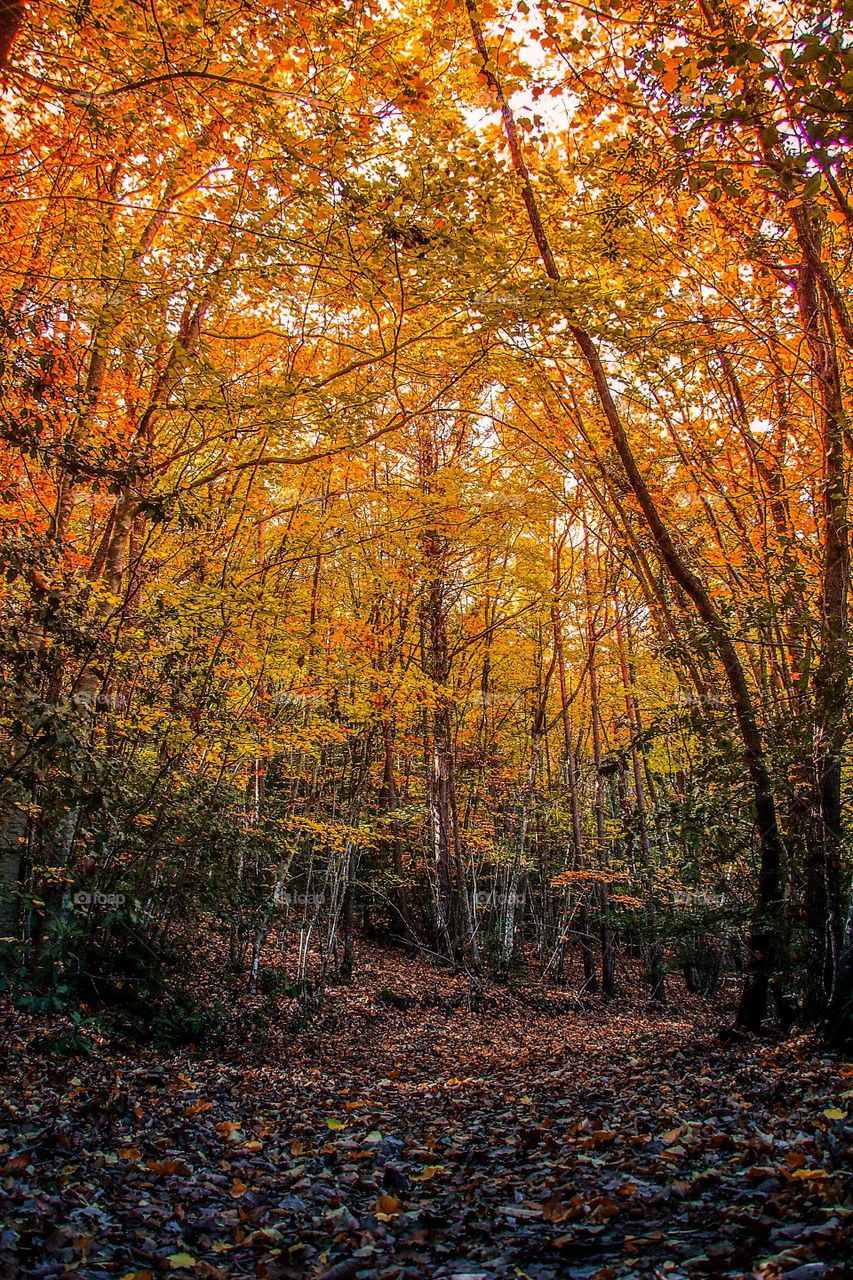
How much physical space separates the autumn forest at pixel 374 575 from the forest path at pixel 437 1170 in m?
0.03

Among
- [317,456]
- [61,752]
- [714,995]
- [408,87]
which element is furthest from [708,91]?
[714,995]

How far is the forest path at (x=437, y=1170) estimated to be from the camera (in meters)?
2.24

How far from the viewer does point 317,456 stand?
6828 mm

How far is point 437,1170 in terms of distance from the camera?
3328mm

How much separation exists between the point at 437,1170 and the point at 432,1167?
1.8 inches

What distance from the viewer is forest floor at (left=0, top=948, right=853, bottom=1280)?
7.39 ft
